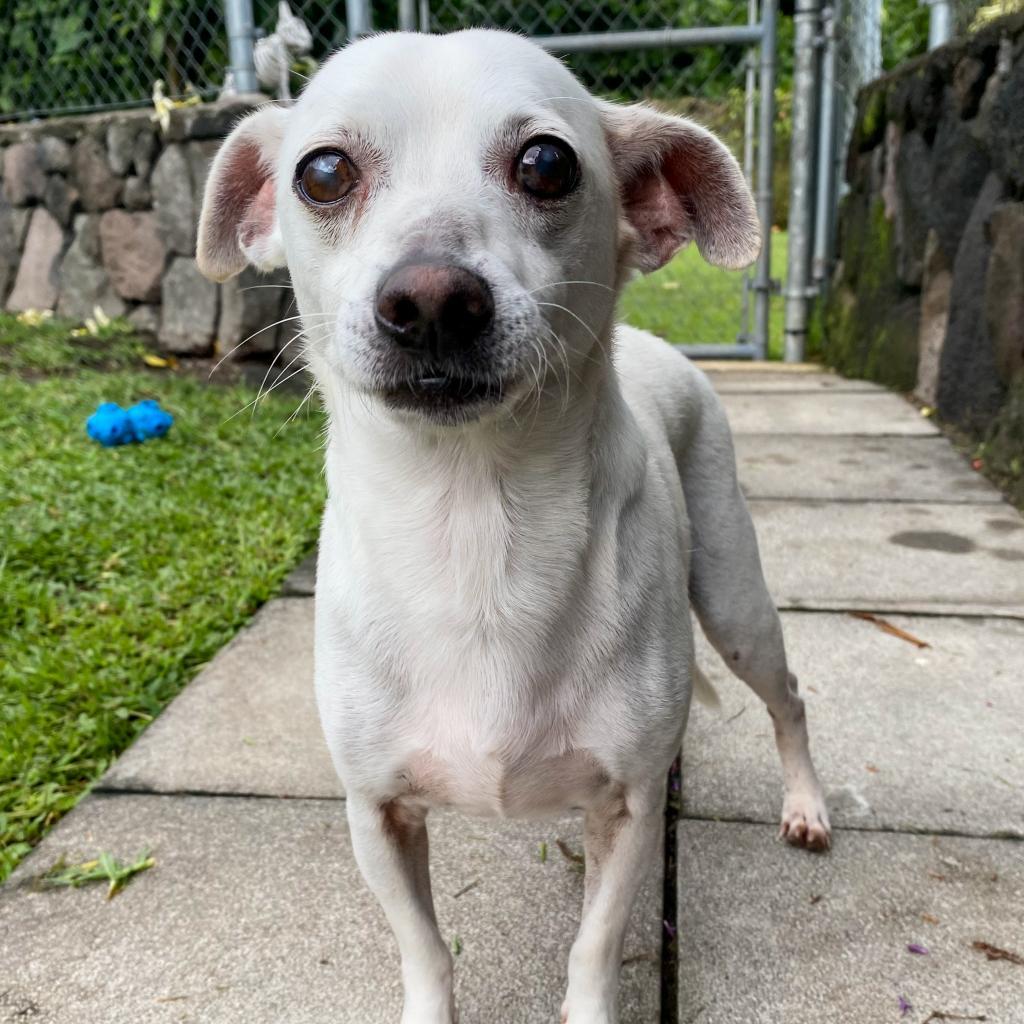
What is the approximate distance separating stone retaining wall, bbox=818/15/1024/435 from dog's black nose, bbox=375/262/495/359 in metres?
3.65

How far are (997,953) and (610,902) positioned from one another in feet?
2.72

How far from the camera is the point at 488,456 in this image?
1.67 metres

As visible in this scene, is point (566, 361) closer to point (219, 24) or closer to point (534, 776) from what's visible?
point (534, 776)

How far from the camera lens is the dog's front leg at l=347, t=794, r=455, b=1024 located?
1.76 meters

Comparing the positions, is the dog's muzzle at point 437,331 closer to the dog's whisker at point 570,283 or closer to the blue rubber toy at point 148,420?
the dog's whisker at point 570,283

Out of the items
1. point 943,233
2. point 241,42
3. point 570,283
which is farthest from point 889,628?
point 241,42

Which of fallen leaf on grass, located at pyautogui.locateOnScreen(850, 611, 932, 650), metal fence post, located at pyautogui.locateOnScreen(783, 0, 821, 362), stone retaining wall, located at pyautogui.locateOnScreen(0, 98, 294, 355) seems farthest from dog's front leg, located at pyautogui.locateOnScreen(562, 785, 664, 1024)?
metal fence post, located at pyautogui.locateOnScreen(783, 0, 821, 362)

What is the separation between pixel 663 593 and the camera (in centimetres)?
177

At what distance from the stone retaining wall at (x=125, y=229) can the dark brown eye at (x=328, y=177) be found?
4641mm

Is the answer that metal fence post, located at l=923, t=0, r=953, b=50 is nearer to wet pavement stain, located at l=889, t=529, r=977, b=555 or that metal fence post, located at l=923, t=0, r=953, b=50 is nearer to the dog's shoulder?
wet pavement stain, located at l=889, t=529, r=977, b=555

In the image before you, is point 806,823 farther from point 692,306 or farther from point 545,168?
point 692,306

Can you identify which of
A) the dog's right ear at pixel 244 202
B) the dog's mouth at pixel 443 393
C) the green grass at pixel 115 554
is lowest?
the green grass at pixel 115 554

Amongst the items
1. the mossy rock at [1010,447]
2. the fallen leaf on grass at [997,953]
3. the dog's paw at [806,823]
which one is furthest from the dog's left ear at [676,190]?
the mossy rock at [1010,447]

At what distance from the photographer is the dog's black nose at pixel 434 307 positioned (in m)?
1.33
